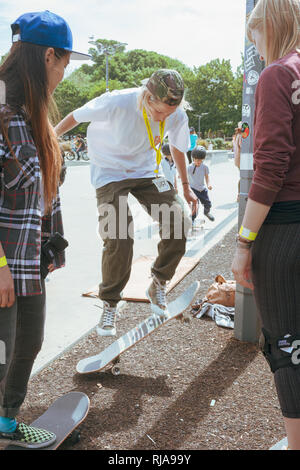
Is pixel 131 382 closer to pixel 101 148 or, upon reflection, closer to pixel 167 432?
pixel 167 432

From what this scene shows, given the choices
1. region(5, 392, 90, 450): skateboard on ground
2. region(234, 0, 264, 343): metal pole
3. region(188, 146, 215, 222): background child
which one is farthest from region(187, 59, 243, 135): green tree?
region(5, 392, 90, 450): skateboard on ground

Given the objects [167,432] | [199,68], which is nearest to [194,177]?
[167,432]

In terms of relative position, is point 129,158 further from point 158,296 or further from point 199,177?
Result: point 199,177

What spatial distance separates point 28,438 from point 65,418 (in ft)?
1.03

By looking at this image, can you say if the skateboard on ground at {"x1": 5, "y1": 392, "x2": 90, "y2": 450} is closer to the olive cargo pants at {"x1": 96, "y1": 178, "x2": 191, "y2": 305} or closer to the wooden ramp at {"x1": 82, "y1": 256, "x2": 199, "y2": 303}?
the olive cargo pants at {"x1": 96, "y1": 178, "x2": 191, "y2": 305}

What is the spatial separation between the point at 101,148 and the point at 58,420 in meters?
1.87

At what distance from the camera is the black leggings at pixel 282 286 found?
1704 mm

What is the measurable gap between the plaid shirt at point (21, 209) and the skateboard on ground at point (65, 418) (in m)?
0.90

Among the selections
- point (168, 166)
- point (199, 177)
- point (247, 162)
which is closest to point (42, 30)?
point (247, 162)

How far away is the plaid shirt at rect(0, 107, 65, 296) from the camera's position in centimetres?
181

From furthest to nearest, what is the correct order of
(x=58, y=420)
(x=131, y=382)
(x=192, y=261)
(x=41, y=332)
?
(x=192, y=261) < (x=131, y=382) < (x=58, y=420) < (x=41, y=332)

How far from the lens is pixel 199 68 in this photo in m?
79.0

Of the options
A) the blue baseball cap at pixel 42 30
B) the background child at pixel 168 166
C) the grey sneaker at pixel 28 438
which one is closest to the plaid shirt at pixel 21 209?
the blue baseball cap at pixel 42 30

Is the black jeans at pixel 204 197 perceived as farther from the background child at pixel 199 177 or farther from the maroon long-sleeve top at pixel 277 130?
the maroon long-sleeve top at pixel 277 130
